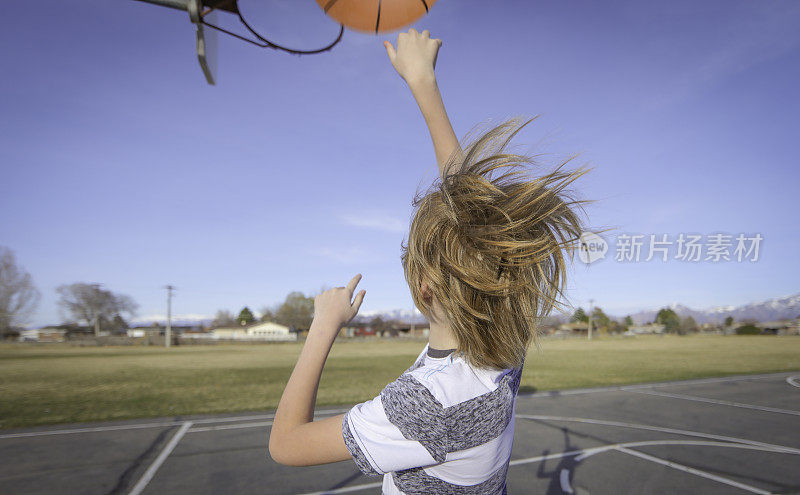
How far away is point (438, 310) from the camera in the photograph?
1267 millimetres

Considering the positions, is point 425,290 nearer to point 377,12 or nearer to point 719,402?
point 377,12

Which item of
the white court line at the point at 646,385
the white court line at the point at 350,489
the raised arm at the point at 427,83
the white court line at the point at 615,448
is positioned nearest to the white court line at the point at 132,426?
the white court line at the point at 350,489

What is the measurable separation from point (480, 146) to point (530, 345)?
2.02ft

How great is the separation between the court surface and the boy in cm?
584

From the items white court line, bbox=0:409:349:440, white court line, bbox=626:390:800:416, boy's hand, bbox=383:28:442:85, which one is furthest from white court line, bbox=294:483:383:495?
white court line, bbox=626:390:800:416

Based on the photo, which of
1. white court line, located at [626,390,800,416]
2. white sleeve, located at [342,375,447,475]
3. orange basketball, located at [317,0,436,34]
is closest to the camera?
white sleeve, located at [342,375,447,475]

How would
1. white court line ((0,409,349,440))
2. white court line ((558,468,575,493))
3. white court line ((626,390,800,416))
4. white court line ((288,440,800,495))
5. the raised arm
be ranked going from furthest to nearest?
white court line ((626,390,800,416)) → white court line ((0,409,349,440)) → white court line ((288,440,800,495)) → white court line ((558,468,575,493)) → the raised arm

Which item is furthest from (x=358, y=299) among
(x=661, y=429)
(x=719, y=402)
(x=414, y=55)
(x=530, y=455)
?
(x=719, y=402)

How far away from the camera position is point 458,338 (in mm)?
1170

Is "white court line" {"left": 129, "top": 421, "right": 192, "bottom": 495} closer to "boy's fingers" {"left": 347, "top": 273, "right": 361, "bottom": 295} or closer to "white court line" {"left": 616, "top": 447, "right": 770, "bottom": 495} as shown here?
"boy's fingers" {"left": 347, "top": 273, "right": 361, "bottom": 295}

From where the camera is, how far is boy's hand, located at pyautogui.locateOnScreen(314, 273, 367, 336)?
1.16 metres

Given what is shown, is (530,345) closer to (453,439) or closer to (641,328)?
(453,439)

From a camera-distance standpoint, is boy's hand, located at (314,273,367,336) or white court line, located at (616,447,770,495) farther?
white court line, located at (616,447,770,495)

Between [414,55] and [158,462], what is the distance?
833 cm
